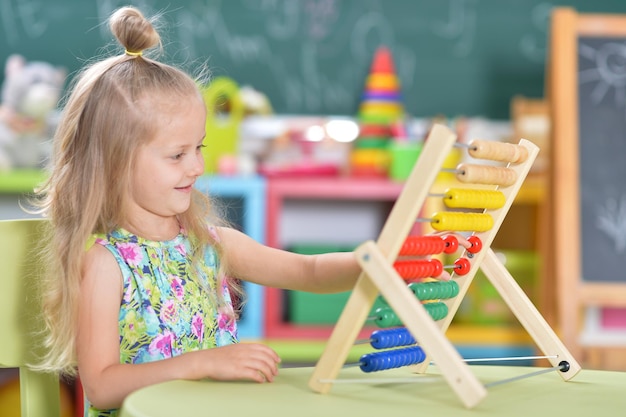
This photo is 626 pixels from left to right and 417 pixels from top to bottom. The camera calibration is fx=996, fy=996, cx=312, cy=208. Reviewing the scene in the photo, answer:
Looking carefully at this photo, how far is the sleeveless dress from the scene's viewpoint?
1351mm

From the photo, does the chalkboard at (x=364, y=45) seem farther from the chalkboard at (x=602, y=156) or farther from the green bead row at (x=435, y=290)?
the green bead row at (x=435, y=290)

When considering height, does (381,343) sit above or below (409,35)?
below

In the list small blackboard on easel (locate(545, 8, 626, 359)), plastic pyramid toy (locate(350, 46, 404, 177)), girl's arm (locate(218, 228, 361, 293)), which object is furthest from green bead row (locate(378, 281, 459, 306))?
plastic pyramid toy (locate(350, 46, 404, 177))

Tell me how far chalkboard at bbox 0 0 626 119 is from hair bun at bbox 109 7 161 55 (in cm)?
A: 226

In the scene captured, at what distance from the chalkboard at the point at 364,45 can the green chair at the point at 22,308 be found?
2.33 meters

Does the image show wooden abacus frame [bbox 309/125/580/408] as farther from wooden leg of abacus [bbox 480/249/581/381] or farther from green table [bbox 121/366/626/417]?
wooden leg of abacus [bbox 480/249/581/381]

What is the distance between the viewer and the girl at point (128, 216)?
4.22 feet

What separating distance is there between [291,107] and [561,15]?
1.04 metres

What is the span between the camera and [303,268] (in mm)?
1505

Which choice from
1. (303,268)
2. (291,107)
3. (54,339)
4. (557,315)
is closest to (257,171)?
(291,107)

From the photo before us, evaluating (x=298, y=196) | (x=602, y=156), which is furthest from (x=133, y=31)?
(x=602, y=156)

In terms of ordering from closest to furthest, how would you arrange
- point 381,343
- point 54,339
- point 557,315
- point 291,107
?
point 381,343, point 54,339, point 557,315, point 291,107

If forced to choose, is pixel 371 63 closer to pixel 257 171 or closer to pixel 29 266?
pixel 257 171

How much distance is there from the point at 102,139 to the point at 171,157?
0.10 meters
